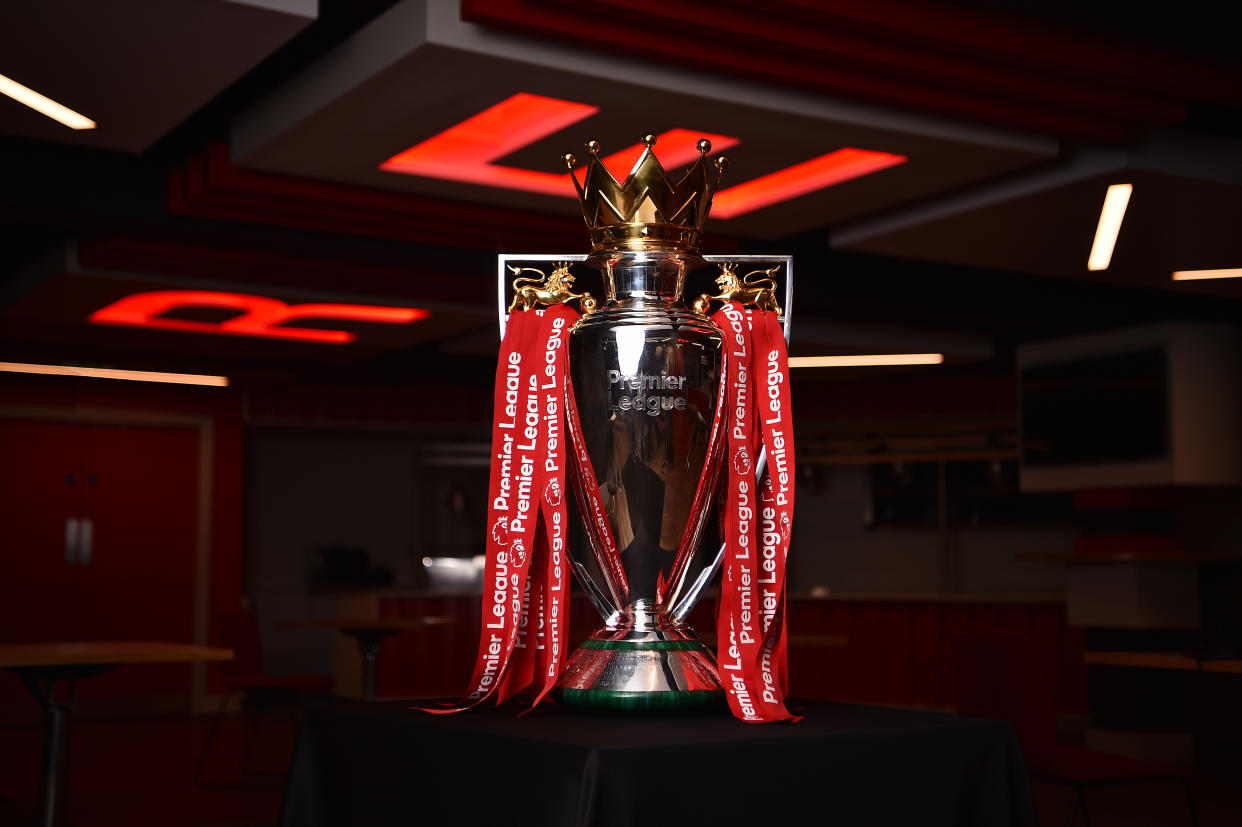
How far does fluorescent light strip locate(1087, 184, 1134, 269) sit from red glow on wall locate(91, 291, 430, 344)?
393 centimetres

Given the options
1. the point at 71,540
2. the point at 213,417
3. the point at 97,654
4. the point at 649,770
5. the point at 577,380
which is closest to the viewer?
the point at 649,770

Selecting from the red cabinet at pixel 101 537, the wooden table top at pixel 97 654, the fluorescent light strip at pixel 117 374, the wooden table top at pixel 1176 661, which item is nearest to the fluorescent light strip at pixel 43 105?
the wooden table top at pixel 97 654

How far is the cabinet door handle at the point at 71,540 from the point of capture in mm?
9758

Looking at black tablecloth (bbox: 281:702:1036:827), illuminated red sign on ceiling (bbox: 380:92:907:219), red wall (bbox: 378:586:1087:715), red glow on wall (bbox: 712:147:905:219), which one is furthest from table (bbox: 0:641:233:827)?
red wall (bbox: 378:586:1087:715)

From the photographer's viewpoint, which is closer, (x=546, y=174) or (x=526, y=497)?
(x=526, y=497)

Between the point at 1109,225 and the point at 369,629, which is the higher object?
the point at 1109,225

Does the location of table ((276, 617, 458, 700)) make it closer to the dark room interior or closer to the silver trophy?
the dark room interior

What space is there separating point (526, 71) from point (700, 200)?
257 centimetres

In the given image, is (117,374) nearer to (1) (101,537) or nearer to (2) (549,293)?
(1) (101,537)

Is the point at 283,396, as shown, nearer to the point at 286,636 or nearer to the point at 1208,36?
the point at 286,636

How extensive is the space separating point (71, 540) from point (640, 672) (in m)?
9.47

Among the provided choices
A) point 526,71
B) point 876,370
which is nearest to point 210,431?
point 876,370

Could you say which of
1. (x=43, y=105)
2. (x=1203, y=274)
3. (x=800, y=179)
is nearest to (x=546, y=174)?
(x=800, y=179)

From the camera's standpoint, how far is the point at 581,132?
181 inches
